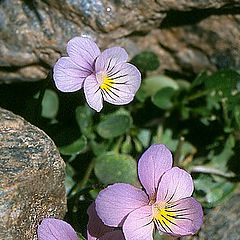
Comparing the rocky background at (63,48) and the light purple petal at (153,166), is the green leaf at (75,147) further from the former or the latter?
the light purple petal at (153,166)

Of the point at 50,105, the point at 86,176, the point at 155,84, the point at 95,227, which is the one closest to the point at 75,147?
the point at 86,176

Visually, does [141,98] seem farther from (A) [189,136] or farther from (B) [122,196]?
(B) [122,196]

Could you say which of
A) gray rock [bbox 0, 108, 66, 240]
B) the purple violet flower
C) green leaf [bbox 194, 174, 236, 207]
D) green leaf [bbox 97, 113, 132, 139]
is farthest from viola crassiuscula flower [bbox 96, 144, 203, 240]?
green leaf [bbox 97, 113, 132, 139]

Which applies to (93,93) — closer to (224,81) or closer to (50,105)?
(50,105)

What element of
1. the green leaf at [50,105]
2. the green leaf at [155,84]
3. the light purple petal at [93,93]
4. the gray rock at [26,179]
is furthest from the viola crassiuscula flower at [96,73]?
the green leaf at [155,84]

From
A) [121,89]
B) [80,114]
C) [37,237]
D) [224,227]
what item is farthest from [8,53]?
[224,227]

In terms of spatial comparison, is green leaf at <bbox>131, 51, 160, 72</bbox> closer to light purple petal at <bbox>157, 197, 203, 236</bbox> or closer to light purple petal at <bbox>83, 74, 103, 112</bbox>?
light purple petal at <bbox>83, 74, 103, 112</bbox>
